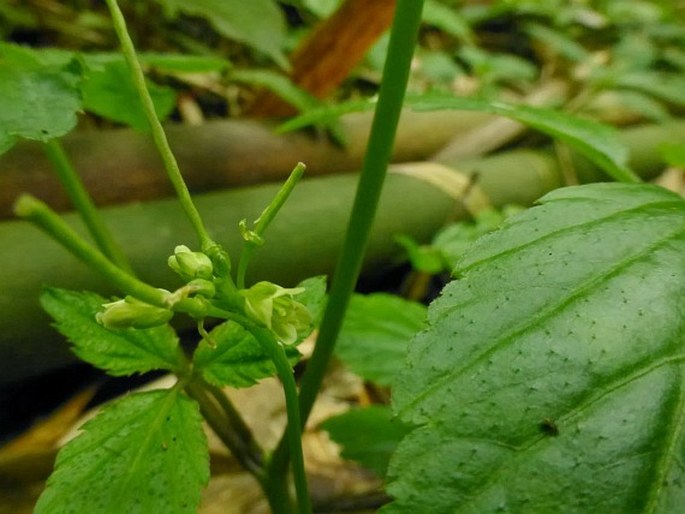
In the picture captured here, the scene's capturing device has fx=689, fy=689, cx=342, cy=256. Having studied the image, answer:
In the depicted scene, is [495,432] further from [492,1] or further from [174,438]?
[492,1]

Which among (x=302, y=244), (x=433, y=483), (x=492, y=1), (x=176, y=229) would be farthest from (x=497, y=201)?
(x=492, y=1)

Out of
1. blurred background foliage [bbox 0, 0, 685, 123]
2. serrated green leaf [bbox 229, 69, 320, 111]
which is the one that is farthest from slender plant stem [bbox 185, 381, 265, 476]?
serrated green leaf [bbox 229, 69, 320, 111]

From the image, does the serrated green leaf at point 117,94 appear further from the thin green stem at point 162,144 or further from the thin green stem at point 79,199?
the thin green stem at point 162,144

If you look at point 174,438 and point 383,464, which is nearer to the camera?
point 174,438

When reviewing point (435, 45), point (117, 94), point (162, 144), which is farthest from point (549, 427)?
point (435, 45)

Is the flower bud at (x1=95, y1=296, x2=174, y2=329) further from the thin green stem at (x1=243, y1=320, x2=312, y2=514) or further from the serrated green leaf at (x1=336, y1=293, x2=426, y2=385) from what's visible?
the serrated green leaf at (x1=336, y1=293, x2=426, y2=385)

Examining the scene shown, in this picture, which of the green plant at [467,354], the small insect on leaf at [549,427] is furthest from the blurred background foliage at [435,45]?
the small insect on leaf at [549,427]

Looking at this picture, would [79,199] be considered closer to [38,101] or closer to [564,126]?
[38,101]
